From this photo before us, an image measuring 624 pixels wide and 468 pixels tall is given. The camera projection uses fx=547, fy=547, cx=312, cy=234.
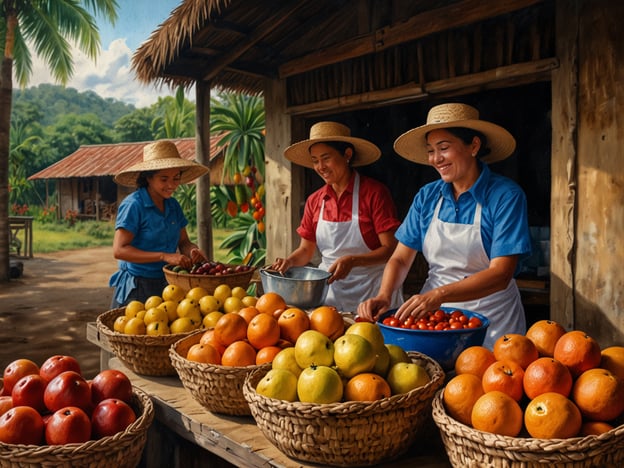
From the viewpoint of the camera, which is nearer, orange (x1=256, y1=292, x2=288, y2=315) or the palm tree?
orange (x1=256, y1=292, x2=288, y2=315)

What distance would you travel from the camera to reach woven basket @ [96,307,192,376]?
85.4 inches

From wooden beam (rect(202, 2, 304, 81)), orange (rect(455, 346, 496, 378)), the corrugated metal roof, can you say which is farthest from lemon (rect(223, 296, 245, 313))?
the corrugated metal roof

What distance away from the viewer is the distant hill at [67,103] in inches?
2825

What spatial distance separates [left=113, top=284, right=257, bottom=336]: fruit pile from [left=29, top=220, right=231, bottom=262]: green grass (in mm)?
17871

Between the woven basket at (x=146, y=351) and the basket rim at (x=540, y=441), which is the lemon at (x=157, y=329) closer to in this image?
the woven basket at (x=146, y=351)

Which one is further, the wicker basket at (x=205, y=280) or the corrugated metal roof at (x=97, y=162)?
the corrugated metal roof at (x=97, y=162)

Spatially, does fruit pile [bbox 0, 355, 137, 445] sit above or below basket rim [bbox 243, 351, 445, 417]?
below

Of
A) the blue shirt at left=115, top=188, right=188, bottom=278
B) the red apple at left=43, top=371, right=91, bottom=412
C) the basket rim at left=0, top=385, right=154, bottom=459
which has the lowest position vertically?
the basket rim at left=0, top=385, right=154, bottom=459

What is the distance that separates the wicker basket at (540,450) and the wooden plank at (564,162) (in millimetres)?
2464

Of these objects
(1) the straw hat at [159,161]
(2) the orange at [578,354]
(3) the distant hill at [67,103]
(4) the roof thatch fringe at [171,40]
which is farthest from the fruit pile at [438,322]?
(3) the distant hill at [67,103]

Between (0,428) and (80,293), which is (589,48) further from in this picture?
(80,293)

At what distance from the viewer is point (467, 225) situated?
2787 millimetres

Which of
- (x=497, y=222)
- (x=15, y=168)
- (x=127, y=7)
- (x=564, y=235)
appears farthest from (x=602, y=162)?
(x=127, y=7)

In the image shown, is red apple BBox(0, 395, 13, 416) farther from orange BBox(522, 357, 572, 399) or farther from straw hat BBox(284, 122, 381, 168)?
straw hat BBox(284, 122, 381, 168)
